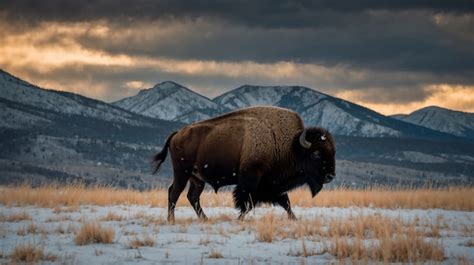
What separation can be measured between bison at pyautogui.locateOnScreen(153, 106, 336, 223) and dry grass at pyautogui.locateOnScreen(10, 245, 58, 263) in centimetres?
522

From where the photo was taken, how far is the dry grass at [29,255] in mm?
8278

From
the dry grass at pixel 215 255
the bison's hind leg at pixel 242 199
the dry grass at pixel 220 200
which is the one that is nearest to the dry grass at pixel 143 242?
the dry grass at pixel 215 255

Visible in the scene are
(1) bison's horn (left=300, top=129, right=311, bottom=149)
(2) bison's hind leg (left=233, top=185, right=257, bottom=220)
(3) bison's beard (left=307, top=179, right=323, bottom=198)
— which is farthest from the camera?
(3) bison's beard (left=307, top=179, right=323, bottom=198)

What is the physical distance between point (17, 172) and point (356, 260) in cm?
12684

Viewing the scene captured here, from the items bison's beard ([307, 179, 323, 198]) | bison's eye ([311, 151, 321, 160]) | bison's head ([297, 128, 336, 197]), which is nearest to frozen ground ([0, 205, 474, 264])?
bison's beard ([307, 179, 323, 198])

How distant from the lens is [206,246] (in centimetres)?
983

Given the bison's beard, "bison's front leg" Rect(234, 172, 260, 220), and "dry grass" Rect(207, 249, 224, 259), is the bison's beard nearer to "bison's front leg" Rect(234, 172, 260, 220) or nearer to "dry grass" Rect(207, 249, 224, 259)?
"bison's front leg" Rect(234, 172, 260, 220)

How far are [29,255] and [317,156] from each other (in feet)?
24.1

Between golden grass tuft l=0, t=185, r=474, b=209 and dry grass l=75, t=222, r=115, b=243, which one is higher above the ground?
Result: golden grass tuft l=0, t=185, r=474, b=209

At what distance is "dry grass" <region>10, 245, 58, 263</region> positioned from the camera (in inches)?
326

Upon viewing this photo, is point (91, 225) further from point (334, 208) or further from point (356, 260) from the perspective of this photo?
point (334, 208)

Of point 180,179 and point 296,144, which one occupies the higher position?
point 296,144

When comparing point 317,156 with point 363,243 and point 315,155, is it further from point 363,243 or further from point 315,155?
point 363,243

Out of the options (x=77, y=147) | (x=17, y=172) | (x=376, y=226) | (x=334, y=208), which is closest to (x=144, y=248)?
(x=376, y=226)
